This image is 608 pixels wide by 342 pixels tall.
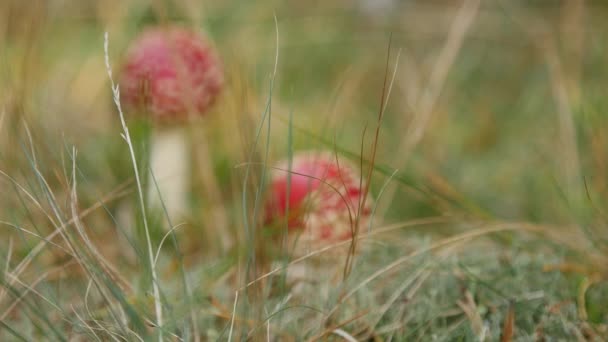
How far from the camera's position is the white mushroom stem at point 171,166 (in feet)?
4.54

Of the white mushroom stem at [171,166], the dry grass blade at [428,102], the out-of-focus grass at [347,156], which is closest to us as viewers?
the out-of-focus grass at [347,156]

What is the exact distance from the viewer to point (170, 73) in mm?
1250

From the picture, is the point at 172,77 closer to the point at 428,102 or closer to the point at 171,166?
the point at 171,166

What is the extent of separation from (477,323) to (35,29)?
865 mm

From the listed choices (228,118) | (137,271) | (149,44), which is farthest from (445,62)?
(137,271)

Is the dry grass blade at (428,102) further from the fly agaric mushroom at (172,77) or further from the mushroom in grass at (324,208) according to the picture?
the fly agaric mushroom at (172,77)

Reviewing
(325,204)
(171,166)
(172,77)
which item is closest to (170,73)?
(172,77)

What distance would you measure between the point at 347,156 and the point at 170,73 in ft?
1.77

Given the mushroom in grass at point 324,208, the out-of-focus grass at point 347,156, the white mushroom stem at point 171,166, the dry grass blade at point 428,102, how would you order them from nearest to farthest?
the out-of-focus grass at point 347,156, the mushroom in grass at point 324,208, the dry grass blade at point 428,102, the white mushroom stem at point 171,166

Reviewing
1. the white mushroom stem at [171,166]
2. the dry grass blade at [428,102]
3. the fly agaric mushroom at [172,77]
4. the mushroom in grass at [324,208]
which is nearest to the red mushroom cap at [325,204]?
the mushroom in grass at [324,208]

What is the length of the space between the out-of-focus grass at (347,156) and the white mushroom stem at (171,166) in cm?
5

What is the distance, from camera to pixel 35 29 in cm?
106

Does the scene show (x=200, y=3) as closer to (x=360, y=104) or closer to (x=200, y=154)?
(x=200, y=154)

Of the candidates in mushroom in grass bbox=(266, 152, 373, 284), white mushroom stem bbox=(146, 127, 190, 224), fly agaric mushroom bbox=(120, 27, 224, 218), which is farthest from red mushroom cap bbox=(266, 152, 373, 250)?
white mushroom stem bbox=(146, 127, 190, 224)
